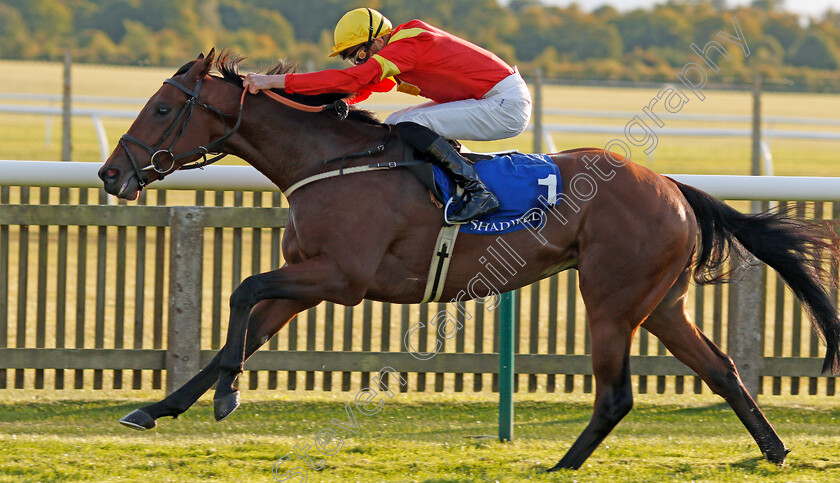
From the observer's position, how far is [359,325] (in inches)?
300

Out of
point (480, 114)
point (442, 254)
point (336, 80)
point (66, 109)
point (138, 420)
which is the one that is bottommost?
point (138, 420)

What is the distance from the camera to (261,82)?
470 cm

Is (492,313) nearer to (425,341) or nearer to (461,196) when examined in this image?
(425,341)

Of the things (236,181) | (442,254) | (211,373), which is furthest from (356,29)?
(211,373)

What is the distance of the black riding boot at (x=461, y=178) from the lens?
4.62 m

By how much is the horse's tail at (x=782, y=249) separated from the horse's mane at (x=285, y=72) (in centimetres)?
161

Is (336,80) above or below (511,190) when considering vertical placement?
above

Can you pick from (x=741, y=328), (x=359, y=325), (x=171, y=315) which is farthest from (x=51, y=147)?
(x=741, y=328)

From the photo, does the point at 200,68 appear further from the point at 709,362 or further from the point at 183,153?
the point at 709,362

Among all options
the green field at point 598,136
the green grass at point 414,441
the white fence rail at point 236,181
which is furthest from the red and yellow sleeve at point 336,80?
the green field at point 598,136

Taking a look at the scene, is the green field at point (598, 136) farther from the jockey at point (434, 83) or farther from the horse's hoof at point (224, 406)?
the horse's hoof at point (224, 406)

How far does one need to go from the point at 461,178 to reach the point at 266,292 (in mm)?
975

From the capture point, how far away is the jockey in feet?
15.1

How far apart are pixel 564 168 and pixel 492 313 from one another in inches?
64.1
